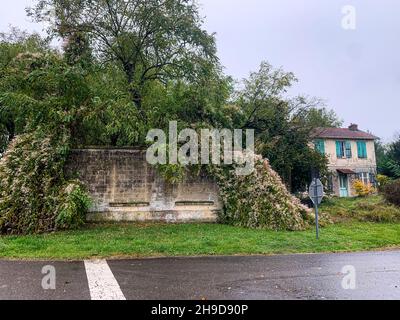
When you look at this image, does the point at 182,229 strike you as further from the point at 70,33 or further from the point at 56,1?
the point at 56,1

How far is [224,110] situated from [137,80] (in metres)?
4.48

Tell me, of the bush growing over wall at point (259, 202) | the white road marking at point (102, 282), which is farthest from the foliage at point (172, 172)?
the white road marking at point (102, 282)

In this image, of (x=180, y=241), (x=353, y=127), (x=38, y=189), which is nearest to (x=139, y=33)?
(x=38, y=189)

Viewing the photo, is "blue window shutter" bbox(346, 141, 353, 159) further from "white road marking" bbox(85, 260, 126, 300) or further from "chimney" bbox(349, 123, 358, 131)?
"white road marking" bbox(85, 260, 126, 300)

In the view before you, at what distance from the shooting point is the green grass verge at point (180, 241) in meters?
9.99

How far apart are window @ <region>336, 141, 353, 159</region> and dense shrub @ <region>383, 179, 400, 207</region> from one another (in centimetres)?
1489

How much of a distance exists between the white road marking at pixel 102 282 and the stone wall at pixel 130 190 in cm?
619

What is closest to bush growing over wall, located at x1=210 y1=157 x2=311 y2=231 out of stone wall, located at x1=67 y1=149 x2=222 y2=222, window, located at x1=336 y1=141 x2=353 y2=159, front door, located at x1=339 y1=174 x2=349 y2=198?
stone wall, located at x1=67 y1=149 x2=222 y2=222

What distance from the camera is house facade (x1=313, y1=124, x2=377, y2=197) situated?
109 ft

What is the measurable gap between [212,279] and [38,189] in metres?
8.76

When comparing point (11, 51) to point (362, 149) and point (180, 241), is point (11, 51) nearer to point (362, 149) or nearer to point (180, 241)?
point (180, 241)

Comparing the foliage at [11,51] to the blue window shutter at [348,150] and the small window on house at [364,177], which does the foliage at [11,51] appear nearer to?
the blue window shutter at [348,150]

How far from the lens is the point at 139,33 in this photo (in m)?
17.3
